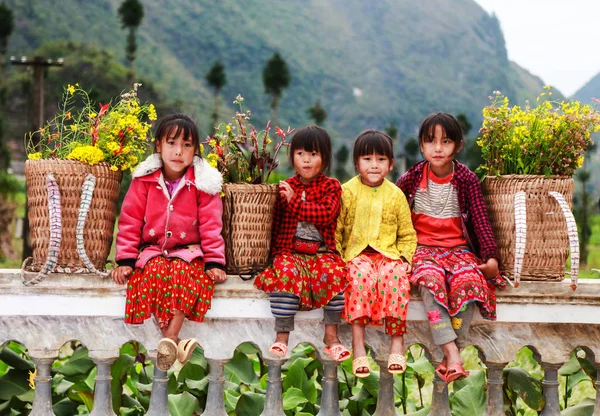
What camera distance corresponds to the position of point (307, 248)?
324cm

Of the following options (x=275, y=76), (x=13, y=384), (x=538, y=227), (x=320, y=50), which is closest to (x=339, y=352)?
(x=538, y=227)

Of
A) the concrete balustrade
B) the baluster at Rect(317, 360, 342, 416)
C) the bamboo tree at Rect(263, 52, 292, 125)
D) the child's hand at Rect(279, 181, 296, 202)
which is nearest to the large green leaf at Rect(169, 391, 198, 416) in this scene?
the concrete balustrade

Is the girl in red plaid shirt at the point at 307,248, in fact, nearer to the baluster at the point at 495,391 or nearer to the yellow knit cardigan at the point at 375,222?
the yellow knit cardigan at the point at 375,222

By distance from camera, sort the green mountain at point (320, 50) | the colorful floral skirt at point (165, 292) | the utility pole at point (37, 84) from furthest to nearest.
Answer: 1. the green mountain at point (320, 50)
2. the utility pole at point (37, 84)
3. the colorful floral skirt at point (165, 292)

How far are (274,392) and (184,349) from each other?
0.48 metres

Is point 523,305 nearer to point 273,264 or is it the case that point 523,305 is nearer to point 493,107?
point 493,107

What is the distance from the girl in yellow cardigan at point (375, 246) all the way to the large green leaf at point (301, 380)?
1.72 feet

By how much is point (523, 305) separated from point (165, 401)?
173 cm

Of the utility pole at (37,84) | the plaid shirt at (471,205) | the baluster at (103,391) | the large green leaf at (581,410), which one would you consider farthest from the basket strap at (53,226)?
the utility pole at (37,84)

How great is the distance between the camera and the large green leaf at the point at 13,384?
3346 mm

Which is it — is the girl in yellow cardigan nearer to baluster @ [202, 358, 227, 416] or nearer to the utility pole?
baluster @ [202, 358, 227, 416]

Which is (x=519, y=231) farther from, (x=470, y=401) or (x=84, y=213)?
(x=84, y=213)

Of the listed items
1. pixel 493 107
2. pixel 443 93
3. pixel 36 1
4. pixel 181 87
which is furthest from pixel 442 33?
pixel 493 107

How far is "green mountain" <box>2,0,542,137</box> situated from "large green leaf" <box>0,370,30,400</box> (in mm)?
52941
